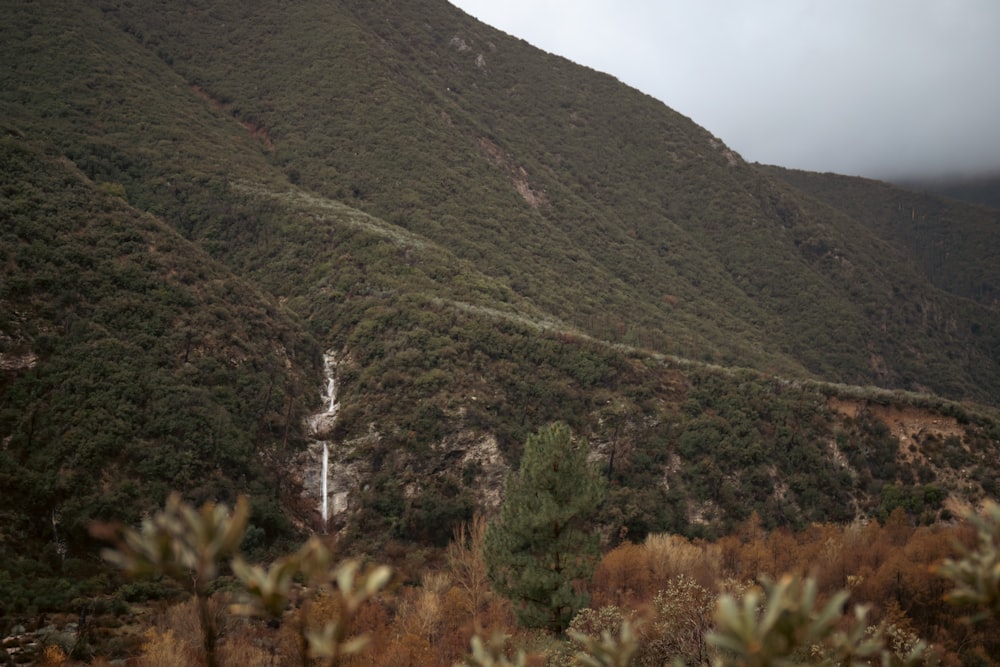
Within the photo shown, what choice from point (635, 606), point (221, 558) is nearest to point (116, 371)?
point (635, 606)

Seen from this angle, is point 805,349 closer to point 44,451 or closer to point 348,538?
point 348,538

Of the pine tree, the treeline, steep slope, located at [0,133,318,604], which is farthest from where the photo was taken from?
steep slope, located at [0,133,318,604]

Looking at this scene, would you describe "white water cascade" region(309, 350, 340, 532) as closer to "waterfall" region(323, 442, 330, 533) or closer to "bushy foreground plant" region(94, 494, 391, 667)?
"waterfall" region(323, 442, 330, 533)

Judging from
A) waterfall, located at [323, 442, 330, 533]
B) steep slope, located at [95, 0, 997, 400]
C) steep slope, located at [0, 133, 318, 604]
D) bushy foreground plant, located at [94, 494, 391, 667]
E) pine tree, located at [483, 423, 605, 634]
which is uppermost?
steep slope, located at [95, 0, 997, 400]

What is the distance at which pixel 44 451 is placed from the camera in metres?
22.2

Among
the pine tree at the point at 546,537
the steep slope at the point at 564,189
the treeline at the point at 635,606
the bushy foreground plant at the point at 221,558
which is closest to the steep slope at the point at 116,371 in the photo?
the treeline at the point at 635,606

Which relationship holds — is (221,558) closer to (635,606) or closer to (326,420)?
(635,606)

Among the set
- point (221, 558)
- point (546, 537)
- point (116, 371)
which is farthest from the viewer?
point (116, 371)

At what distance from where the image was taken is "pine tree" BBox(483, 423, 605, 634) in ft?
55.4

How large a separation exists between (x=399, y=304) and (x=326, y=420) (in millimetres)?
11960

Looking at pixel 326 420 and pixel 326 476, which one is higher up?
pixel 326 420

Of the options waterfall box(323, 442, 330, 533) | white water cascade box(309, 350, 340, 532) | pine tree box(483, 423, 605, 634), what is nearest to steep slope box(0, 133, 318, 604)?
white water cascade box(309, 350, 340, 532)

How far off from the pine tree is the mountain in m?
12.2

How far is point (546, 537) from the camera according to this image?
17.4 meters
